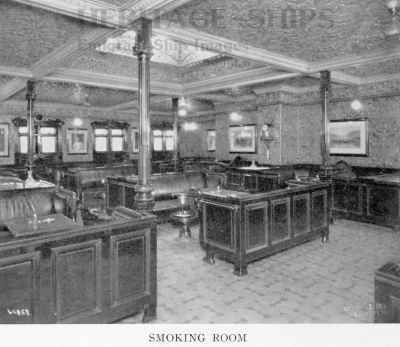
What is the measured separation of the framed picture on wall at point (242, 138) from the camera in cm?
1071

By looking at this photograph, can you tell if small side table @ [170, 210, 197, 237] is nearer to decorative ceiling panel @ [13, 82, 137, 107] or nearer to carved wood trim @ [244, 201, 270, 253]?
carved wood trim @ [244, 201, 270, 253]

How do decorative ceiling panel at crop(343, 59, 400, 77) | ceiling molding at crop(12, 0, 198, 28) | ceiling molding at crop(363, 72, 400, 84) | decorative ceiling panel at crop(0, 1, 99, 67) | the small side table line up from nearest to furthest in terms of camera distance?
ceiling molding at crop(12, 0, 198, 28) → decorative ceiling panel at crop(0, 1, 99, 67) → the small side table → decorative ceiling panel at crop(343, 59, 400, 77) → ceiling molding at crop(363, 72, 400, 84)

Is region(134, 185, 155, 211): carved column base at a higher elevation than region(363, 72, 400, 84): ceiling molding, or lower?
lower

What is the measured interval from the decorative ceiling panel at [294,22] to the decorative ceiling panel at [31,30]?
57.1 inches

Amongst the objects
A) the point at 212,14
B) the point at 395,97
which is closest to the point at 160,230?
the point at 212,14

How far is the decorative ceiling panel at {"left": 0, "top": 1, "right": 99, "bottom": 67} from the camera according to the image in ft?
12.9

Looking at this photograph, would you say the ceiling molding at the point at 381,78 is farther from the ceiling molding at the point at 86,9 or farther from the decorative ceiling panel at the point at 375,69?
the ceiling molding at the point at 86,9

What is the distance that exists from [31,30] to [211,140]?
968cm

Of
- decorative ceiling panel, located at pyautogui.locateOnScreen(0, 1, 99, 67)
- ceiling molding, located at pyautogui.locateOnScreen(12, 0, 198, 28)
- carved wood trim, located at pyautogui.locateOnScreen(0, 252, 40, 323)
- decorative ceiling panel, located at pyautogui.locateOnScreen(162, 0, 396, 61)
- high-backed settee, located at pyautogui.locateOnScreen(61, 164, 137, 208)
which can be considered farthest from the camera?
high-backed settee, located at pyautogui.locateOnScreen(61, 164, 137, 208)

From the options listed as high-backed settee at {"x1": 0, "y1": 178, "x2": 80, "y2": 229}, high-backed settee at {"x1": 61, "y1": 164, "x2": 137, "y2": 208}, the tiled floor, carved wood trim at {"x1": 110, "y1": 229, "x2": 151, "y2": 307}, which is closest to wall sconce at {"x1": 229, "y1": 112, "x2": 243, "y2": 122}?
high-backed settee at {"x1": 61, "y1": 164, "x2": 137, "y2": 208}

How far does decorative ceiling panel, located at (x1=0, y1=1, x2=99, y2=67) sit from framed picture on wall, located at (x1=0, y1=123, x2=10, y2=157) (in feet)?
21.9

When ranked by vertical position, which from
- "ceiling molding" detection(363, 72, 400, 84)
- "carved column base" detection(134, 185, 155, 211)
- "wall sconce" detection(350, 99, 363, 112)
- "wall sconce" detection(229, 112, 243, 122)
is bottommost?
"carved column base" detection(134, 185, 155, 211)

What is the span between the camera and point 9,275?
229 cm
